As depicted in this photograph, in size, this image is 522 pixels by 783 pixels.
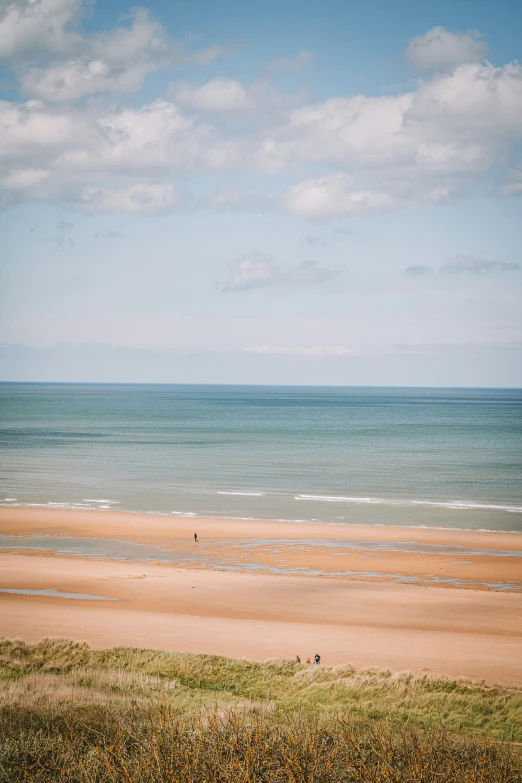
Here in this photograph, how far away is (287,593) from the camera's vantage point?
26.9 m

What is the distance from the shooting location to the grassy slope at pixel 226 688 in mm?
13438

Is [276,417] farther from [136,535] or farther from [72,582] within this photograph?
[72,582]

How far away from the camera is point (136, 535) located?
38188 millimetres

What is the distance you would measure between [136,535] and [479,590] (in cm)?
1864

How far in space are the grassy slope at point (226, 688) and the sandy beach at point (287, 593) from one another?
1749 millimetres

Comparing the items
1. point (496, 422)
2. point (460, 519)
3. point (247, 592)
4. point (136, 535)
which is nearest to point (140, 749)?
point (247, 592)

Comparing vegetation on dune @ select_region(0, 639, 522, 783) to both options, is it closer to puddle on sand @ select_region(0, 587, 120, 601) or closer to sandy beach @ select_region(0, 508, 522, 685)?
sandy beach @ select_region(0, 508, 522, 685)

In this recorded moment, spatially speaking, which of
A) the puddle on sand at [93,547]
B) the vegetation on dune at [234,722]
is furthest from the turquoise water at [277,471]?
the vegetation on dune at [234,722]

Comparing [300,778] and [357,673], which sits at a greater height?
[300,778]

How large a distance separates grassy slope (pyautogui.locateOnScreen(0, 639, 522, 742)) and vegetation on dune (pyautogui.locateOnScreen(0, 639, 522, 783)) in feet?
0.14

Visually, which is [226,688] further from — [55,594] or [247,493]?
[247,493]

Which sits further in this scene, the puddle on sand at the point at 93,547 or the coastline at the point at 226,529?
the coastline at the point at 226,529

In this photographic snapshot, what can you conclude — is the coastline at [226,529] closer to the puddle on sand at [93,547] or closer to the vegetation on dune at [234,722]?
the puddle on sand at [93,547]

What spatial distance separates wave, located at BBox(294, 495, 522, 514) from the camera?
46.3 metres
